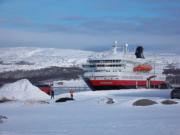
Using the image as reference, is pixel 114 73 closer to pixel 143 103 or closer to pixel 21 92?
pixel 21 92

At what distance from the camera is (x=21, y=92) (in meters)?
40.6

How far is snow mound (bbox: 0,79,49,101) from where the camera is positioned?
39.4 m

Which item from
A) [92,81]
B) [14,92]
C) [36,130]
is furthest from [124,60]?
[36,130]

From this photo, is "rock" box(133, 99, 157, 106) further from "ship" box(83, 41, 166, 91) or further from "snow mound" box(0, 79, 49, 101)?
"ship" box(83, 41, 166, 91)

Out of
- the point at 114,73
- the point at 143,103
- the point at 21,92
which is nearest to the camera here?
the point at 143,103

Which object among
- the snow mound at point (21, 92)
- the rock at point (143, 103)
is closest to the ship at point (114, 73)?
the snow mound at point (21, 92)

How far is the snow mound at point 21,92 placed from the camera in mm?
39406

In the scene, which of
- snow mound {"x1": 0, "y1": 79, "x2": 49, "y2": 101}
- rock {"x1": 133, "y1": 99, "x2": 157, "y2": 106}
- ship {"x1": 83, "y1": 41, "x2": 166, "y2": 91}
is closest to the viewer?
rock {"x1": 133, "y1": 99, "x2": 157, "y2": 106}

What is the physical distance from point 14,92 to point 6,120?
1909 centimetres

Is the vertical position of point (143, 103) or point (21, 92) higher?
point (21, 92)

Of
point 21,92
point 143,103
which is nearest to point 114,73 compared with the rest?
point 21,92

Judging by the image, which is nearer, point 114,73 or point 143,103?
point 143,103

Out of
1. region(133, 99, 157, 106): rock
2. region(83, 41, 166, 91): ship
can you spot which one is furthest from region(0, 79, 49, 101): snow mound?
region(83, 41, 166, 91): ship

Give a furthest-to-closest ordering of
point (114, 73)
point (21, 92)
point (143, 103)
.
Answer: point (114, 73), point (21, 92), point (143, 103)
